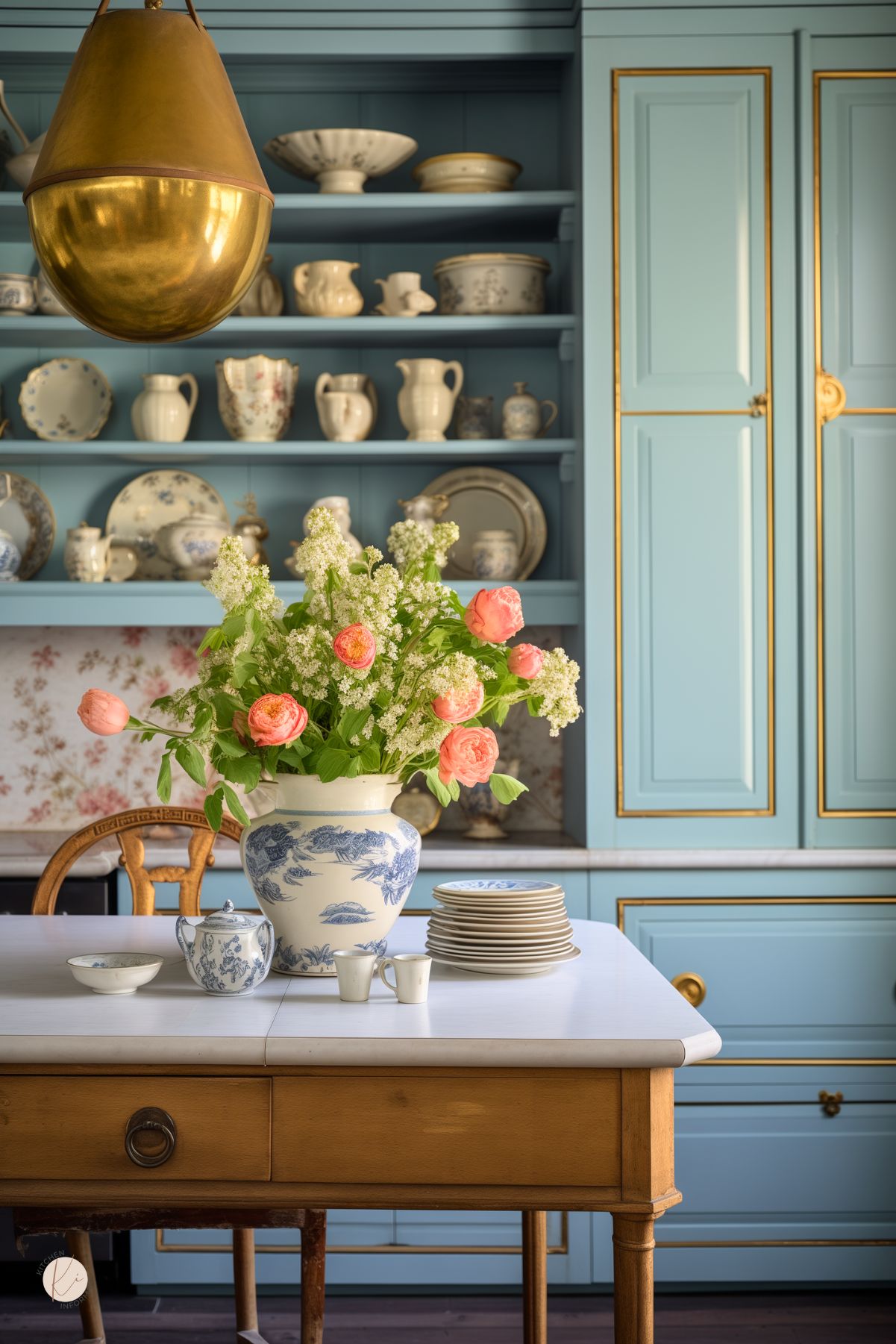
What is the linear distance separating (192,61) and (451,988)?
1.04 m

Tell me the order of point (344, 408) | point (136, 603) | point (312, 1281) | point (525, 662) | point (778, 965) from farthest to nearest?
point (344, 408), point (136, 603), point (778, 965), point (312, 1281), point (525, 662)

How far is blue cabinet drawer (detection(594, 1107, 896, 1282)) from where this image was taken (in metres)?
2.65

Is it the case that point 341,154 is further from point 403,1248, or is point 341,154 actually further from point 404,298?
point 403,1248

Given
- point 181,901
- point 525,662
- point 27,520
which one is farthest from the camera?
point 27,520

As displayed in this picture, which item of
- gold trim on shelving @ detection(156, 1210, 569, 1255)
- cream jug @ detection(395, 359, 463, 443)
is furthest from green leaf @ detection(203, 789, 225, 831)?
cream jug @ detection(395, 359, 463, 443)

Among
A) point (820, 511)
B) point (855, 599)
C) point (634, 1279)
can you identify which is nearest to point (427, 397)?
point (820, 511)

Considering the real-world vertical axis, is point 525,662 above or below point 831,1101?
above

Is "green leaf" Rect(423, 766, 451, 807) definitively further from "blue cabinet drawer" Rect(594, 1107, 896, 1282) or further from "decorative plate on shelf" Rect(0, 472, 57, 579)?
"decorative plate on shelf" Rect(0, 472, 57, 579)

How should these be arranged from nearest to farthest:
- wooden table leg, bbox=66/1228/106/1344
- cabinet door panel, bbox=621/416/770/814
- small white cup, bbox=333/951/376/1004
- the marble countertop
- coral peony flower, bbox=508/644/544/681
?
1. small white cup, bbox=333/951/376/1004
2. coral peony flower, bbox=508/644/544/681
3. wooden table leg, bbox=66/1228/106/1344
4. the marble countertop
5. cabinet door panel, bbox=621/416/770/814

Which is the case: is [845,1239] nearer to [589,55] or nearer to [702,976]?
[702,976]

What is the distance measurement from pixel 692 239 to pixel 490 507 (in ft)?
2.57

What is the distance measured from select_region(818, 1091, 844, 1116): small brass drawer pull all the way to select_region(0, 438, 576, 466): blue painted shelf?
1.46 meters

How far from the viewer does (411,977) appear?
4.63 feet

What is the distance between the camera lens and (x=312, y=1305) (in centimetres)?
181
